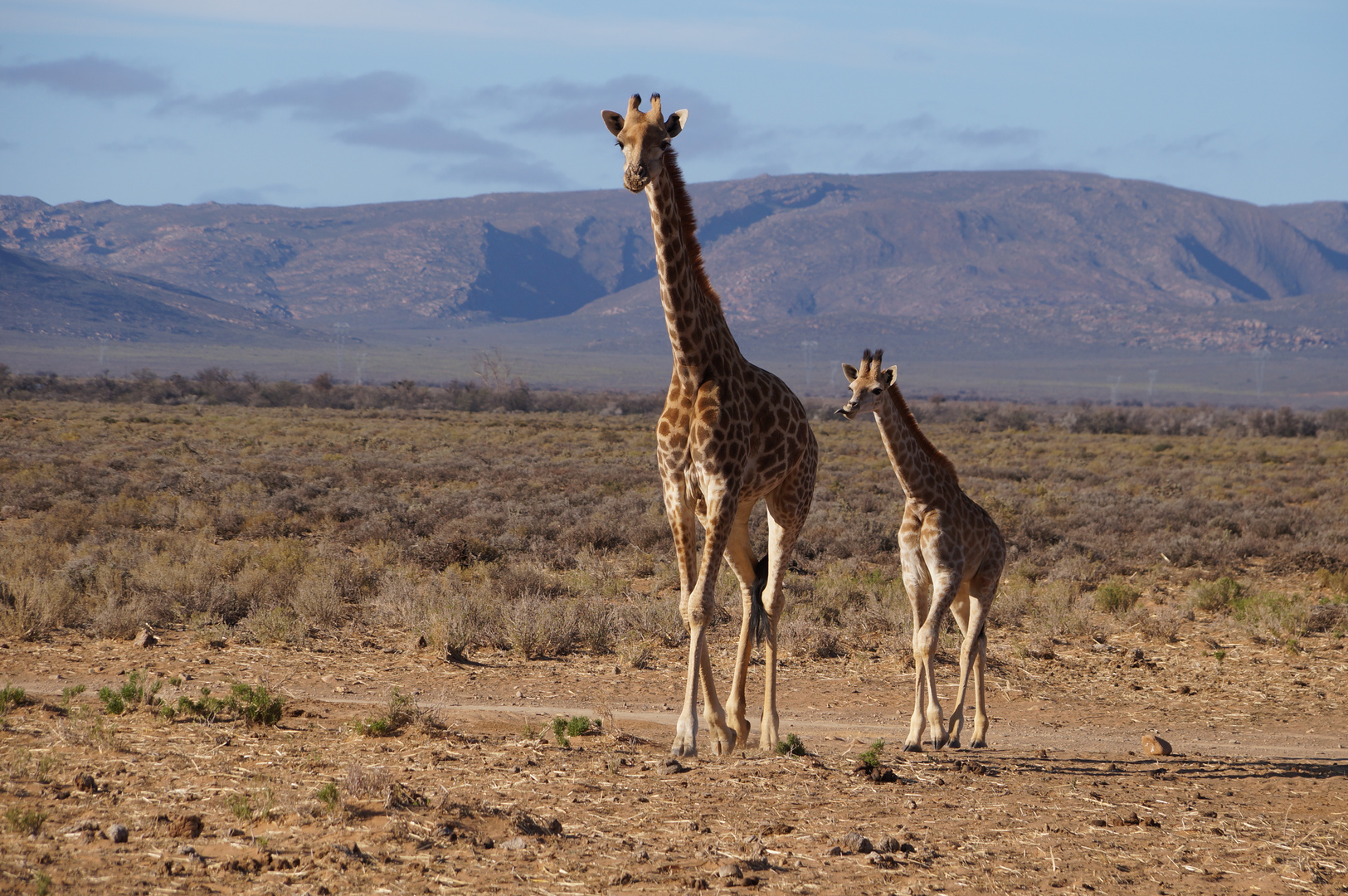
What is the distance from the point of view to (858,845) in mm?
5773

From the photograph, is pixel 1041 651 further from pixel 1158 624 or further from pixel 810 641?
pixel 810 641

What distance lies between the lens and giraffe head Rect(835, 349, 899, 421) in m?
8.41

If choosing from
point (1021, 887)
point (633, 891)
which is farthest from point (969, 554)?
point (633, 891)

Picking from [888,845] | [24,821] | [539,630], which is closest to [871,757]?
[888,845]

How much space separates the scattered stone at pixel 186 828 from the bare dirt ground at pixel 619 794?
0.02 m

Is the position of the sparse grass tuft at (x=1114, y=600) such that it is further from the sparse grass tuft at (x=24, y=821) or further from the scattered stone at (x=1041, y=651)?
the sparse grass tuft at (x=24, y=821)

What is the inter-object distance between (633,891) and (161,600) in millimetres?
8685

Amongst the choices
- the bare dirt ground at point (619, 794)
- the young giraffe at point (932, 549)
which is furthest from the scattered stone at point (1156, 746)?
the young giraffe at point (932, 549)

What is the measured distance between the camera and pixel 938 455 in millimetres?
9047

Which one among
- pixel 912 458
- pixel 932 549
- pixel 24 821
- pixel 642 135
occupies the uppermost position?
pixel 642 135

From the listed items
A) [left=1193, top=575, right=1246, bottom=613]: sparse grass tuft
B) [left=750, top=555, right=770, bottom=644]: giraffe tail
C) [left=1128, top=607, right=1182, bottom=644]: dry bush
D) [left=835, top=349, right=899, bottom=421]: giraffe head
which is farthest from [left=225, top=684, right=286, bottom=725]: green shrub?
[left=1193, top=575, right=1246, bottom=613]: sparse grass tuft

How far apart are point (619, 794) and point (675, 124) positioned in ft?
13.8

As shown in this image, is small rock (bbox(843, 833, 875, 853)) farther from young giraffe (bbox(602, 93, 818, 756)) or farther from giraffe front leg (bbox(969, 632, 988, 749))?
giraffe front leg (bbox(969, 632, 988, 749))

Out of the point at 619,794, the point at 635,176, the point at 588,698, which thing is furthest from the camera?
the point at 588,698
